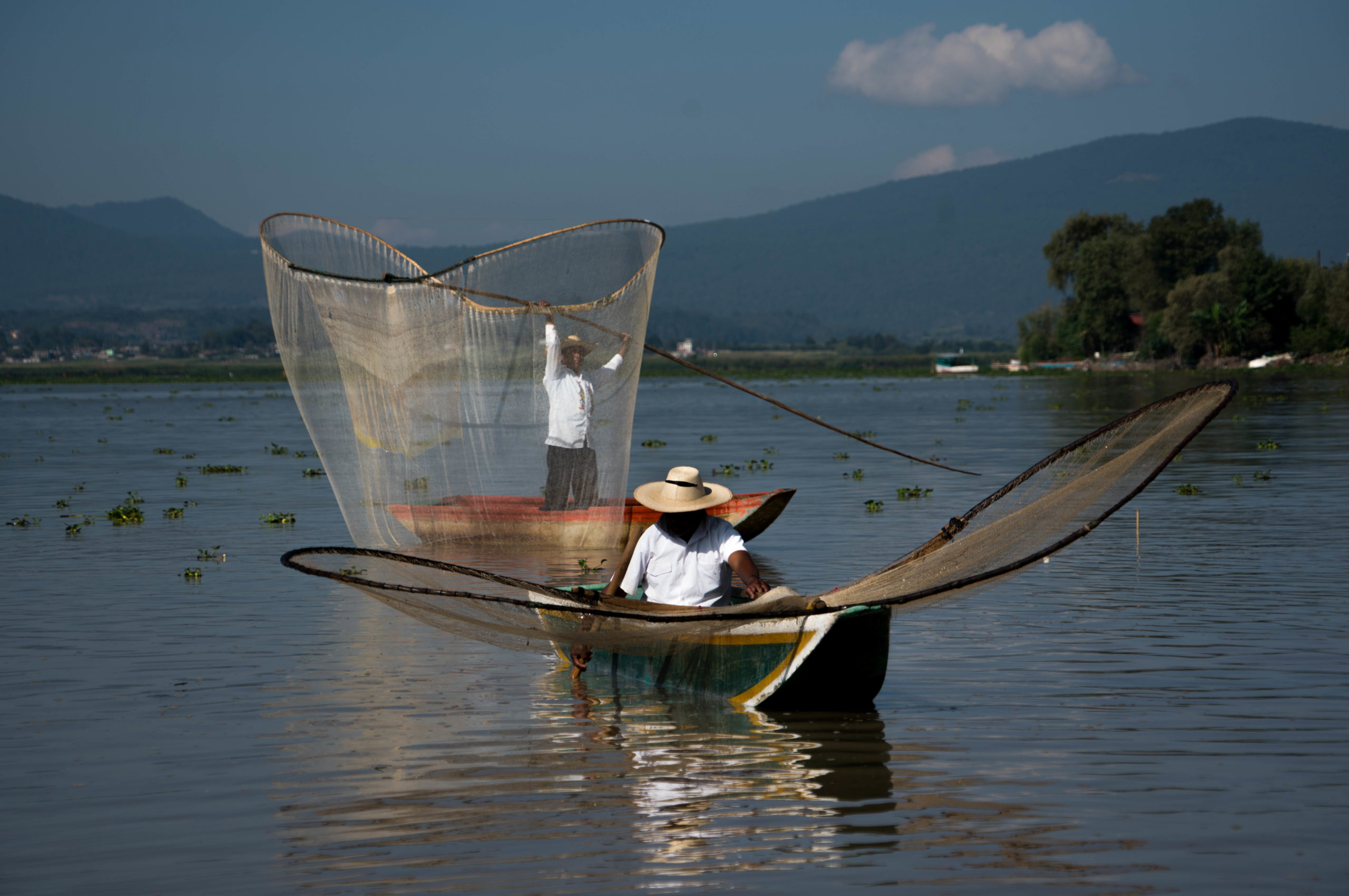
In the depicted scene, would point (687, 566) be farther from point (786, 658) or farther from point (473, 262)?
point (473, 262)

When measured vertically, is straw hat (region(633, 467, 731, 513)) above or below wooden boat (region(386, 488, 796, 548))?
above

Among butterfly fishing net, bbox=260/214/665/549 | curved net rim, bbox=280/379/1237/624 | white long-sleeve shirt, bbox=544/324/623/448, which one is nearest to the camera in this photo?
curved net rim, bbox=280/379/1237/624

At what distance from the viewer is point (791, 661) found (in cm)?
779

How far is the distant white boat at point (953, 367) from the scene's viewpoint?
119200 mm

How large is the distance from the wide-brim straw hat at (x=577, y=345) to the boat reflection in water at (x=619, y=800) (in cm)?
414

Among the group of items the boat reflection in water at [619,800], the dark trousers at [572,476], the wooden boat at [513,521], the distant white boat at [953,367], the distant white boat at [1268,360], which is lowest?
the boat reflection in water at [619,800]

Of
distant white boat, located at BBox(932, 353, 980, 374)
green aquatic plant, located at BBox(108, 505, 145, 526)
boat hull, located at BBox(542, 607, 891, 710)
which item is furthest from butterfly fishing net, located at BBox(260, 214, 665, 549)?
distant white boat, located at BBox(932, 353, 980, 374)

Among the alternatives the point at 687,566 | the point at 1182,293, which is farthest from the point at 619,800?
the point at 1182,293

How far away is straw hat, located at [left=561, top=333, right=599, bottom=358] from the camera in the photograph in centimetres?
1220

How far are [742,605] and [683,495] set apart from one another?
87cm

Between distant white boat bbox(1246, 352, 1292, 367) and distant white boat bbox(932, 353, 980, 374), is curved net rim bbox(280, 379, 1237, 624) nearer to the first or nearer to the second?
distant white boat bbox(1246, 352, 1292, 367)

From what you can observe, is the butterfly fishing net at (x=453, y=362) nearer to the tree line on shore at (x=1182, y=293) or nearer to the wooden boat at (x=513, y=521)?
the wooden boat at (x=513, y=521)

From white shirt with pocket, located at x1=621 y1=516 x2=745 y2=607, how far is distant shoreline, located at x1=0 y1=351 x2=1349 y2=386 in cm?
7216

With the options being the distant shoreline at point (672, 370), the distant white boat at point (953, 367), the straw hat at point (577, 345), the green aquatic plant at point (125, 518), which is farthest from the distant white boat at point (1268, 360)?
the straw hat at point (577, 345)
